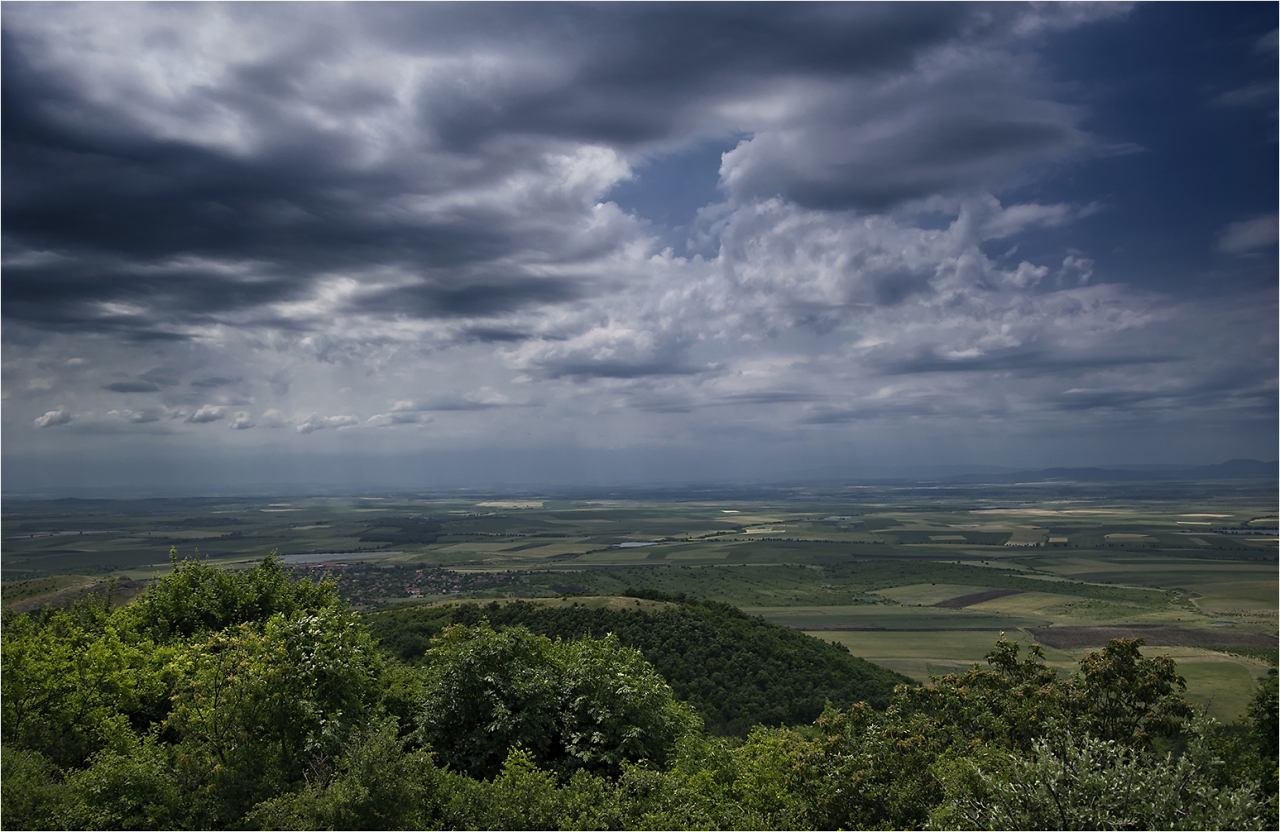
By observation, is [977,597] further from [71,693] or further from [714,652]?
[71,693]

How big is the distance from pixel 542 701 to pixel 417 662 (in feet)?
134

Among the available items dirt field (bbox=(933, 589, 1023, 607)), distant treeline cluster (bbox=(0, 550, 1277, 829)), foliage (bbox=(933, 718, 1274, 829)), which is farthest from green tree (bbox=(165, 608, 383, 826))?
dirt field (bbox=(933, 589, 1023, 607))

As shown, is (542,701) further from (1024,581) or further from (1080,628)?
(1024,581)

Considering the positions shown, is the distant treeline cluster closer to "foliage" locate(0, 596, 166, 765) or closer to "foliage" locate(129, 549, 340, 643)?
"foliage" locate(0, 596, 166, 765)

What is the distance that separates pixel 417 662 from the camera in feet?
209

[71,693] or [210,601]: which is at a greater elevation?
[210,601]

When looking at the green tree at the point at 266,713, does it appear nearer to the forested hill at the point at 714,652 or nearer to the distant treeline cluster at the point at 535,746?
the distant treeline cluster at the point at 535,746

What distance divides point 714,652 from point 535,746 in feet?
167

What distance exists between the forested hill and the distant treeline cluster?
3483cm

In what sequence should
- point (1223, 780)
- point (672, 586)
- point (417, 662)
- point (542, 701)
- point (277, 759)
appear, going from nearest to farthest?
point (1223, 780) < point (277, 759) < point (542, 701) < point (417, 662) < point (672, 586)

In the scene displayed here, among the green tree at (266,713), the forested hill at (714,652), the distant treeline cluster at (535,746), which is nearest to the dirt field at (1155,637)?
the forested hill at (714,652)

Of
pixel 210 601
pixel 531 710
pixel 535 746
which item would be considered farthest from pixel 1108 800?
pixel 210 601

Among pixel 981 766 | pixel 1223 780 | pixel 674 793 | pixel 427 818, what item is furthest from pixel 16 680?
pixel 1223 780

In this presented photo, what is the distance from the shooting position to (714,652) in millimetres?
75000
